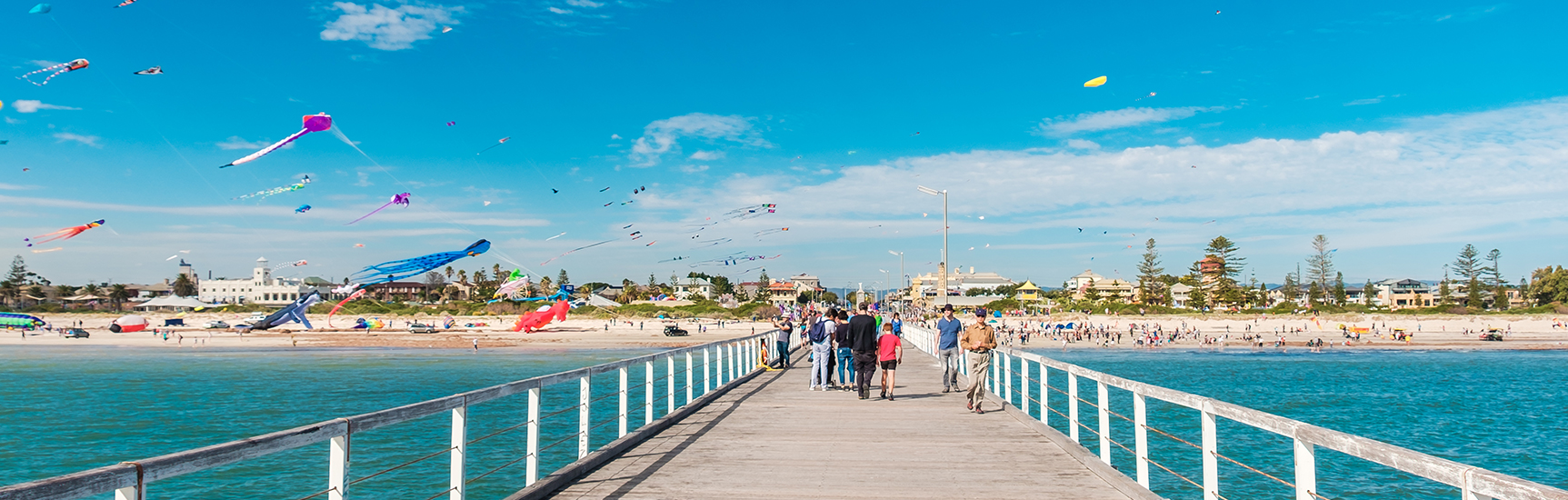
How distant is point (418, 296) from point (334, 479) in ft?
447

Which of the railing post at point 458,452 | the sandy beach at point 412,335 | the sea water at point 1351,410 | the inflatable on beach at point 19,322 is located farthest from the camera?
the inflatable on beach at point 19,322

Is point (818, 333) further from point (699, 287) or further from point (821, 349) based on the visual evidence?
point (699, 287)

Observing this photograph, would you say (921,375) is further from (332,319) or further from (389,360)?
(332,319)

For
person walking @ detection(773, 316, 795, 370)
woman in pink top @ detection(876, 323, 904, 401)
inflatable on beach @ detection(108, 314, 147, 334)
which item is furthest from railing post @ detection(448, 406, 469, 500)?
inflatable on beach @ detection(108, 314, 147, 334)

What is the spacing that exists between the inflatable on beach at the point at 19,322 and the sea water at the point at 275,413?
32.9m

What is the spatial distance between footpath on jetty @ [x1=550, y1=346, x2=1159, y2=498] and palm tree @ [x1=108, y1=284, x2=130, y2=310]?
141 metres

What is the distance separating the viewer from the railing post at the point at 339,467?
3.79 metres

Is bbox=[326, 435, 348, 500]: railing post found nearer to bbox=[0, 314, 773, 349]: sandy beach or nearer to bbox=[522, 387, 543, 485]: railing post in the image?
bbox=[522, 387, 543, 485]: railing post

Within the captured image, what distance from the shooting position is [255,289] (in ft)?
439

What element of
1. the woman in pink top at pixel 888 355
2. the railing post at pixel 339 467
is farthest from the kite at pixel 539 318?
the railing post at pixel 339 467

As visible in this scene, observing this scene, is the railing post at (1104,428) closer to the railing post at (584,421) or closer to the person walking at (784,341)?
the railing post at (584,421)

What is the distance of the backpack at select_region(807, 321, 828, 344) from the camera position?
13555mm

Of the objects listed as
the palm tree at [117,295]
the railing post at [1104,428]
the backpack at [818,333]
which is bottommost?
the railing post at [1104,428]

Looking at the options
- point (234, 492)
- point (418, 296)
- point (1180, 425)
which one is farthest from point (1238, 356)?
point (418, 296)
